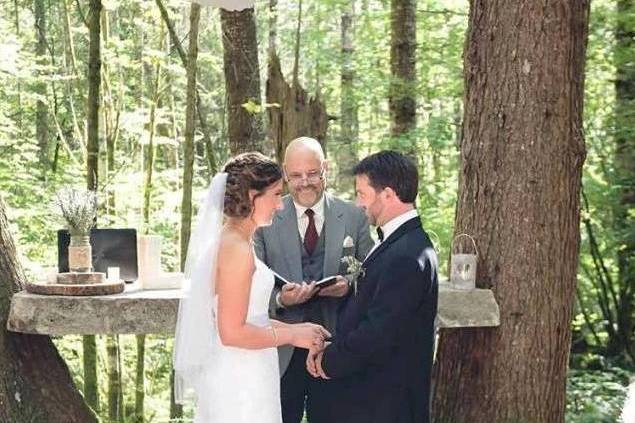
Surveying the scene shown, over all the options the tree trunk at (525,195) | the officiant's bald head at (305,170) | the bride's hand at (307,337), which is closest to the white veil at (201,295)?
the bride's hand at (307,337)

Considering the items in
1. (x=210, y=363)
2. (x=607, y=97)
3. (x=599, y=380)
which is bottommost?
(x=599, y=380)

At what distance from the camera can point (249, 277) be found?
9.94 ft

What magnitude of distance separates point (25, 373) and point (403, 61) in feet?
18.9

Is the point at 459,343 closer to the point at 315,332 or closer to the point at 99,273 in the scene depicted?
the point at 315,332

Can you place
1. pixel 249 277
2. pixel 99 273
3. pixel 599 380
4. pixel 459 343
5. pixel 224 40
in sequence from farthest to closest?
pixel 599 380, pixel 224 40, pixel 459 343, pixel 99 273, pixel 249 277

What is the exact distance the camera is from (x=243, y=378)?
3.25 metres

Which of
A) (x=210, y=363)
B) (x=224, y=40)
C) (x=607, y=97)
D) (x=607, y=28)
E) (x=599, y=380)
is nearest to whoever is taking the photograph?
(x=210, y=363)

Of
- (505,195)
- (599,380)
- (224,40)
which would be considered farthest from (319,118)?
(599,380)

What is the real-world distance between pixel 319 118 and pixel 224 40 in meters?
0.87

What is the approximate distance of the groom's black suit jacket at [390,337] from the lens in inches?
119

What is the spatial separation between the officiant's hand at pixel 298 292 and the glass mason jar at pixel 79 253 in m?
1.02

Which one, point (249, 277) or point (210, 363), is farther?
point (210, 363)

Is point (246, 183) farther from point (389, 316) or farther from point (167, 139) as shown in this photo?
point (167, 139)

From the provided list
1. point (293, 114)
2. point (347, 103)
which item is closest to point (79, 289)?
point (293, 114)
